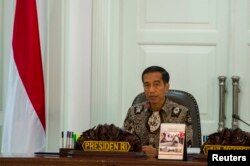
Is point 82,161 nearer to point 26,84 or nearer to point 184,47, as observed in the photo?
point 26,84

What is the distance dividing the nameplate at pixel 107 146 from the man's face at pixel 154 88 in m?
1.39

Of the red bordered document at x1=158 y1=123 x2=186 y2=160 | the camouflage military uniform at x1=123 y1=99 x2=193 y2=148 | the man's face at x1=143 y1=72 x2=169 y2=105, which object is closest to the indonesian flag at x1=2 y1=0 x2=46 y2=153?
the camouflage military uniform at x1=123 y1=99 x2=193 y2=148

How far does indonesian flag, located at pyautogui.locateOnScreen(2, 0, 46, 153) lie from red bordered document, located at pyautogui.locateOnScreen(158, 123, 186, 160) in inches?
68.4

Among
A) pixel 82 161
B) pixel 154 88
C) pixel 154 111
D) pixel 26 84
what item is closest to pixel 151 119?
pixel 154 111

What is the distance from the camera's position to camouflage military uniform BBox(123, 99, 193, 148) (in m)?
3.76

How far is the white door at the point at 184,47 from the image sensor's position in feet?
15.6

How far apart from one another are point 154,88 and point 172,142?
1.47 metres

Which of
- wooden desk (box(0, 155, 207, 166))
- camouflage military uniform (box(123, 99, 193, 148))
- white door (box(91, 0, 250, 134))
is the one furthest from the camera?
white door (box(91, 0, 250, 134))

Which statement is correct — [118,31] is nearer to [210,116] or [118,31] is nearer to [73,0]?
[73,0]

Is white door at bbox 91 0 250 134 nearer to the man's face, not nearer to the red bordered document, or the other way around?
the man's face

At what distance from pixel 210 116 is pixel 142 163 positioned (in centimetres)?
267

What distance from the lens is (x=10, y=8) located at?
180 inches

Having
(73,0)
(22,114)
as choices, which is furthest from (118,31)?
(22,114)

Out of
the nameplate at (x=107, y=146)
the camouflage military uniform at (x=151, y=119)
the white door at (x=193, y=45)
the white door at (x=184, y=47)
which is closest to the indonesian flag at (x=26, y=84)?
Answer: the camouflage military uniform at (x=151, y=119)
